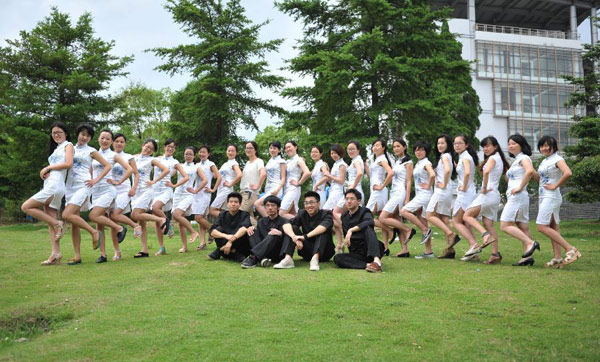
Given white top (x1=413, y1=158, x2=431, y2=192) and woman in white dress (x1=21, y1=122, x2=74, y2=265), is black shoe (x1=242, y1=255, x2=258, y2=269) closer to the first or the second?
woman in white dress (x1=21, y1=122, x2=74, y2=265)

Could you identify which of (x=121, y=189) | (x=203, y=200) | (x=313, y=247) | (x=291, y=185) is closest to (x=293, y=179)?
(x=291, y=185)

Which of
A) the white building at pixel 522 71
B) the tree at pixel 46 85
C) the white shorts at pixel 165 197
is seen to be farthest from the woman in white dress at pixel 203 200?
the white building at pixel 522 71

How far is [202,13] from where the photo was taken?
1100 inches

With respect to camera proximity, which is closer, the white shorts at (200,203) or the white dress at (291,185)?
the white dress at (291,185)

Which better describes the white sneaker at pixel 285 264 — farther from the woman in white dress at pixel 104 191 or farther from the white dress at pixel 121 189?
the white dress at pixel 121 189

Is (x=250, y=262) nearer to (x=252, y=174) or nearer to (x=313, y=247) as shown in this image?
(x=313, y=247)

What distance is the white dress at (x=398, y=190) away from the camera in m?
10.1

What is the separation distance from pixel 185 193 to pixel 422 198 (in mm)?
5026

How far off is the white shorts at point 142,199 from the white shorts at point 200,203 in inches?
38.6

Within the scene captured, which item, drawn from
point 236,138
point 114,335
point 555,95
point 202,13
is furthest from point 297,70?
point 555,95

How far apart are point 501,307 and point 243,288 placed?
3.08 metres

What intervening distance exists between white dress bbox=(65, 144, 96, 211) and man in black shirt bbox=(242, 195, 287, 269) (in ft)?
9.80

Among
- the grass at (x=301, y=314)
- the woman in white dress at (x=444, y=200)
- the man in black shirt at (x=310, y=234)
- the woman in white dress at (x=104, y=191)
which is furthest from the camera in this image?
the woman in white dress at (x=444, y=200)

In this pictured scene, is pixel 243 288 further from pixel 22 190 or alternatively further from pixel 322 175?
pixel 22 190
